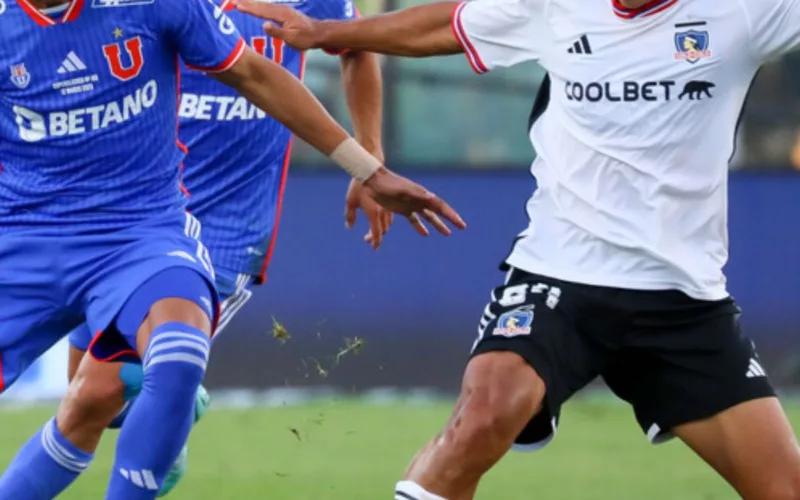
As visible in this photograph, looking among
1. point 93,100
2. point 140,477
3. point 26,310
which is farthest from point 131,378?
point 93,100

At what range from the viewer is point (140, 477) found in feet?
18.0

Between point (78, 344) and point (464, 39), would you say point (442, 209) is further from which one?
point (78, 344)

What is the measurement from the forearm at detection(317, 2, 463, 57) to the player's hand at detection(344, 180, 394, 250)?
1.51 ft

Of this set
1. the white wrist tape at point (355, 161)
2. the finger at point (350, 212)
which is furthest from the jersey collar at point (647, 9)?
the finger at point (350, 212)

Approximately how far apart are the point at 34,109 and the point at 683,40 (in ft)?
6.61

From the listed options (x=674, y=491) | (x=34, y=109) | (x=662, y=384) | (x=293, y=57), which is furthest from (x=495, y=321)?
(x=674, y=491)

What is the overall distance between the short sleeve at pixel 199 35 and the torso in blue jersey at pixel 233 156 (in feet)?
4.09

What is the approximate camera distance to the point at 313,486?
8.60 metres

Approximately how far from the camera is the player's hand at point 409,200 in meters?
5.82

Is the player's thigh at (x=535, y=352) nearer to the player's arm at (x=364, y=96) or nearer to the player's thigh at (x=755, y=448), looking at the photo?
the player's thigh at (x=755, y=448)

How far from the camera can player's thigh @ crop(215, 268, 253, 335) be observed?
7250 millimetres

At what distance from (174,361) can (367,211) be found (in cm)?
149

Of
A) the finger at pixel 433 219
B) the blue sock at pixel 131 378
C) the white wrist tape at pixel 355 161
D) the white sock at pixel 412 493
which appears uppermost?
the white wrist tape at pixel 355 161

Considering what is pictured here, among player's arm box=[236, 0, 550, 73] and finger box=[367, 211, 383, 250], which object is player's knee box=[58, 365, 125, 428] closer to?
finger box=[367, 211, 383, 250]
